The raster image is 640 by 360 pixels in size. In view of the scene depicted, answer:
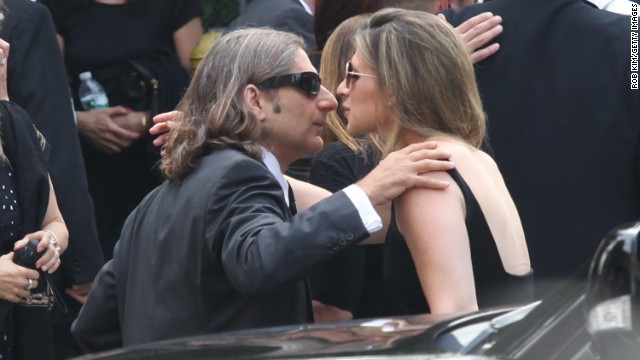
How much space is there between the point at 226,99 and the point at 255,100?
0.09 meters

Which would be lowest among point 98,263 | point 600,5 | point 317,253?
point 98,263

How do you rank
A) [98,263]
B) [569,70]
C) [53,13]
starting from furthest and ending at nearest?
[53,13] → [98,263] → [569,70]

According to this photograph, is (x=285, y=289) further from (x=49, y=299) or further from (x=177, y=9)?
(x=177, y=9)

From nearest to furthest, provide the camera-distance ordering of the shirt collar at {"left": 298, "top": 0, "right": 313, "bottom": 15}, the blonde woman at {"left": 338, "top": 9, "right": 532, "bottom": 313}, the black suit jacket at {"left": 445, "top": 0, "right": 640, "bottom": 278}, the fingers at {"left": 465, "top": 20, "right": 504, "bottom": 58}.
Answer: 1. the blonde woman at {"left": 338, "top": 9, "right": 532, "bottom": 313}
2. the black suit jacket at {"left": 445, "top": 0, "right": 640, "bottom": 278}
3. the fingers at {"left": 465, "top": 20, "right": 504, "bottom": 58}
4. the shirt collar at {"left": 298, "top": 0, "right": 313, "bottom": 15}

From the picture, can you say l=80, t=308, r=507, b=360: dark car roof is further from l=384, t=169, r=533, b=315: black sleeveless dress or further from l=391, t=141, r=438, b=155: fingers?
l=391, t=141, r=438, b=155: fingers

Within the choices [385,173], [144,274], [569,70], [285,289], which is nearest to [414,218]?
[385,173]

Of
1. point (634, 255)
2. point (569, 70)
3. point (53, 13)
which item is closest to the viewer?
point (634, 255)

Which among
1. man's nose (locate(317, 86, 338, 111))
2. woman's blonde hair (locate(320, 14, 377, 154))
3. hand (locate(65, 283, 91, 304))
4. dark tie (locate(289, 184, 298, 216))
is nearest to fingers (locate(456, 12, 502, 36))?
woman's blonde hair (locate(320, 14, 377, 154))

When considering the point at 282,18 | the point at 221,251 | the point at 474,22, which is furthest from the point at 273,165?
the point at 282,18

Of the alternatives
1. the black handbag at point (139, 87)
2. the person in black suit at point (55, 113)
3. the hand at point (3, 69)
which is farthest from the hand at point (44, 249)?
the black handbag at point (139, 87)

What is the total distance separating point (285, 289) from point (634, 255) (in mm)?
1247

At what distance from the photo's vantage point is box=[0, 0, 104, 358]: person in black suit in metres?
5.16

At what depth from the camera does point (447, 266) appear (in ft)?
9.84

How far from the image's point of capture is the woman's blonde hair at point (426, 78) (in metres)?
3.32
